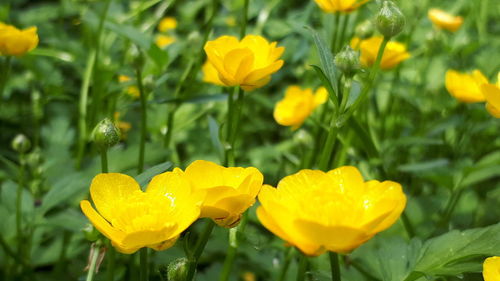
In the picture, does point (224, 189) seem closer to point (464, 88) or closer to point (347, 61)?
point (347, 61)

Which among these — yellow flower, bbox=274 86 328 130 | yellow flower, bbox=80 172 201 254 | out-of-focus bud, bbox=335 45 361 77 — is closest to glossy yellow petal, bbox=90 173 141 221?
yellow flower, bbox=80 172 201 254

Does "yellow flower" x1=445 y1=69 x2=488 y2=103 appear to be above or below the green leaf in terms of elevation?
below

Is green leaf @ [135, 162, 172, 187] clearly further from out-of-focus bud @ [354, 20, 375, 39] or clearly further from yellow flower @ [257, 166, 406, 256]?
out-of-focus bud @ [354, 20, 375, 39]

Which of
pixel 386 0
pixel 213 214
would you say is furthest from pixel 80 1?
pixel 213 214

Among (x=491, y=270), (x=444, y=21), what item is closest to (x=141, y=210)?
(x=491, y=270)

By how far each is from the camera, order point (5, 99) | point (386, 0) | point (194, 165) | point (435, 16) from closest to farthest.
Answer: point (194, 165) < point (386, 0) < point (435, 16) < point (5, 99)

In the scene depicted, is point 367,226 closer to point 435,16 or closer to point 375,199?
point 375,199

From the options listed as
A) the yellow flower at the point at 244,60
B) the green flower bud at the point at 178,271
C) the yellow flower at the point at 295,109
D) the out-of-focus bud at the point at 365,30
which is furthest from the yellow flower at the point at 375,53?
the green flower bud at the point at 178,271
